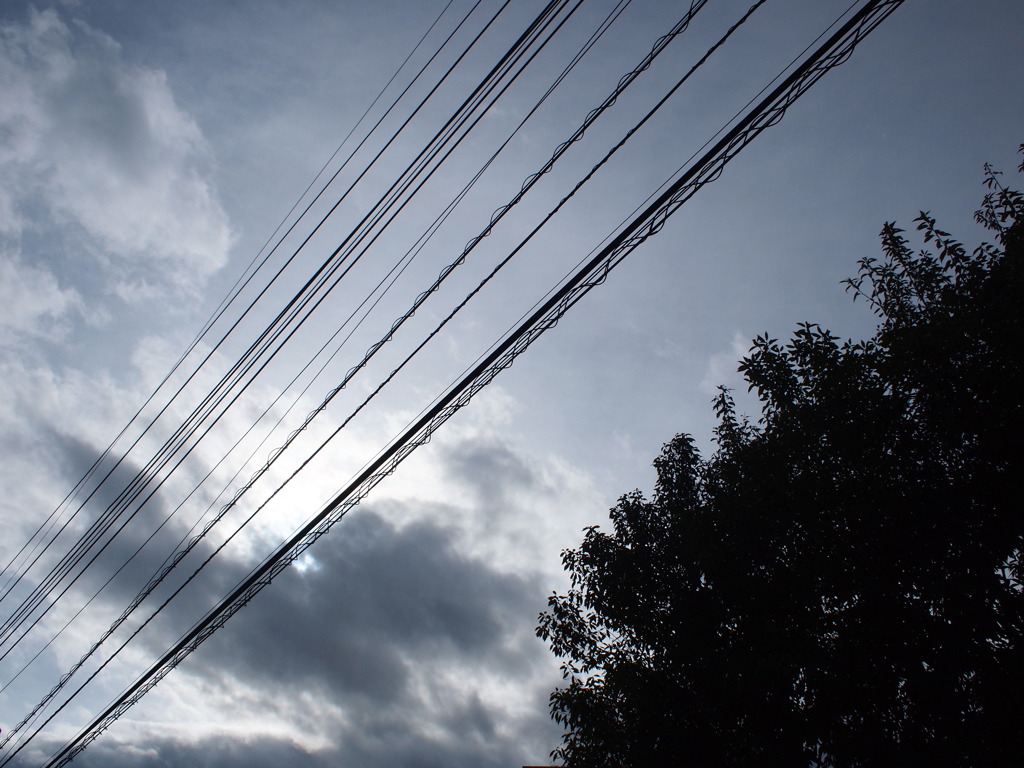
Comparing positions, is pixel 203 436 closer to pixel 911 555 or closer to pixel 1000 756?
pixel 911 555

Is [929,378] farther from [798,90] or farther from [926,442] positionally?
[798,90]

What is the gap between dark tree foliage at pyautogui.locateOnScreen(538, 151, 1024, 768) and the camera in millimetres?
6562

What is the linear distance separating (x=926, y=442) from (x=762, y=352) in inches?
102

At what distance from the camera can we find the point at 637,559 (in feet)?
32.8

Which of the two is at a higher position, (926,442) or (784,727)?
(926,442)

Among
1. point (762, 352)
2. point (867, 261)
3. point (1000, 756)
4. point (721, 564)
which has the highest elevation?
point (867, 261)

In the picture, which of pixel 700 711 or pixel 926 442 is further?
pixel 700 711

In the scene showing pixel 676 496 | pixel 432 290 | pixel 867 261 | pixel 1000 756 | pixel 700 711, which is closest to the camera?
pixel 432 290

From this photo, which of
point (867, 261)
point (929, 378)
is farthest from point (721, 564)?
point (867, 261)

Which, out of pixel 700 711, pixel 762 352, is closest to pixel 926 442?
pixel 762 352

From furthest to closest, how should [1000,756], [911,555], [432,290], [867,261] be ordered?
[867,261], [911,555], [1000,756], [432,290]

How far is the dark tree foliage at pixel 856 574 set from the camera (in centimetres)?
656

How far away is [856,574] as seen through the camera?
7.23m

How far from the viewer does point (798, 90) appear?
3.74 m
